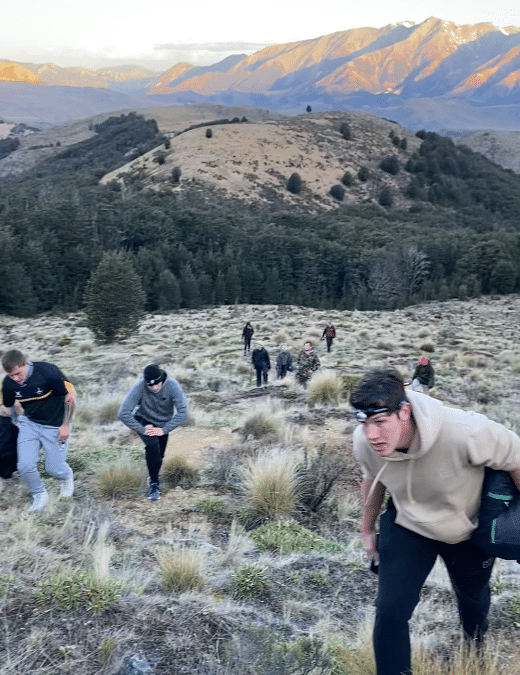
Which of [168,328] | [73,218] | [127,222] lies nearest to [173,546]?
[168,328]

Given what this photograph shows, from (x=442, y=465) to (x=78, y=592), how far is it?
232cm

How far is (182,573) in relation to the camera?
402cm

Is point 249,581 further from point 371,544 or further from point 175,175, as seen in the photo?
point 175,175

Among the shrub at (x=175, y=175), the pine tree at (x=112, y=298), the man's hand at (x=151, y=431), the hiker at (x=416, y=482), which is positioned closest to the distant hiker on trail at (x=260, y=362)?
the man's hand at (x=151, y=431)

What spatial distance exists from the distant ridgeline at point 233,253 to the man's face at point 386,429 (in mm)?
40937

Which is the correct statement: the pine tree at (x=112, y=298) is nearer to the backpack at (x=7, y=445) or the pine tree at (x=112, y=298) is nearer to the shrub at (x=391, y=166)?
the backpack at (x=7, y=445)

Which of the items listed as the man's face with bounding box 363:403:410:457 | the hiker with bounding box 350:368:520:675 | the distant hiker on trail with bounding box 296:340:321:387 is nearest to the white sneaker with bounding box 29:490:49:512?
the hiker with bounding box 350:368:520:675

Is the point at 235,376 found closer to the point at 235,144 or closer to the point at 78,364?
the point at 78,364

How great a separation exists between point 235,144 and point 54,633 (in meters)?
89.7

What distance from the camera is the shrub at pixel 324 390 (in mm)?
11734

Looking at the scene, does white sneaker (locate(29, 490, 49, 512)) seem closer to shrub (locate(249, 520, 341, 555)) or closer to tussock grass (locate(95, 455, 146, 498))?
tussock grass (locate(95, 455, 146, 498))

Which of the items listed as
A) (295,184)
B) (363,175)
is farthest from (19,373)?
(363,175)

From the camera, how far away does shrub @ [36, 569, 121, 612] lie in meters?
3.65

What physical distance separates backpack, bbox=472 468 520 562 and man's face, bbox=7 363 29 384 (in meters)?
3.59
